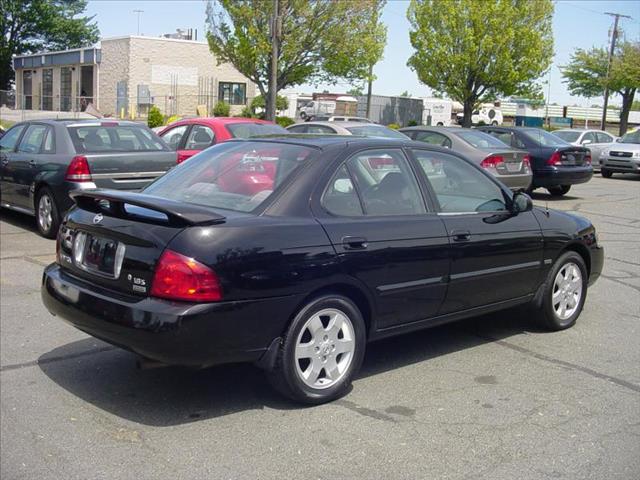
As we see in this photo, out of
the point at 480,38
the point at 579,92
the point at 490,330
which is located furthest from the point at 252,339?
the point at 579,92

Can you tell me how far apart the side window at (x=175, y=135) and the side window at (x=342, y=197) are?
837 centimetres

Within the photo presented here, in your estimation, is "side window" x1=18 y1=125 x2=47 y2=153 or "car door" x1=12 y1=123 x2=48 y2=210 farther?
"side window" x1=18 y1=125 x2=47 y2=153

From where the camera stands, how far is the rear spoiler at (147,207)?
4.36 metres

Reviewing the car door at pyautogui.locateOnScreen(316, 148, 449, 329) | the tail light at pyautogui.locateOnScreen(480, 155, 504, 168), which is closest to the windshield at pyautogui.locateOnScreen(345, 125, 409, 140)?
the tail light at pyautogui.locateOnScreen(480, 155, 504, 168)

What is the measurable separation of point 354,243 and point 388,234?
32 cm

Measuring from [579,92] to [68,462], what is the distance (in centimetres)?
5842

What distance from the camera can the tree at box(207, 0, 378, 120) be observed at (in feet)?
105

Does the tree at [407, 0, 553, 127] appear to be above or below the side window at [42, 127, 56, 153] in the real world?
above

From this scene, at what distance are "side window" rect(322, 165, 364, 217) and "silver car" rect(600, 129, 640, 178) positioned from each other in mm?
20083

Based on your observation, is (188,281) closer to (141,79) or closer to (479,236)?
(479,236)

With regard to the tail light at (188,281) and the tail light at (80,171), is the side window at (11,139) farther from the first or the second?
the tail light at (188,281)

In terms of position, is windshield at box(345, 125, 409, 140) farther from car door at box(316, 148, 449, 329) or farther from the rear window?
car door at box(316, 148, 449, 329)

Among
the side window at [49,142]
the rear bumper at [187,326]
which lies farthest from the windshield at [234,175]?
the side window at [49,142]

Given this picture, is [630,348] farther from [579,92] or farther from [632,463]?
[579,92]
